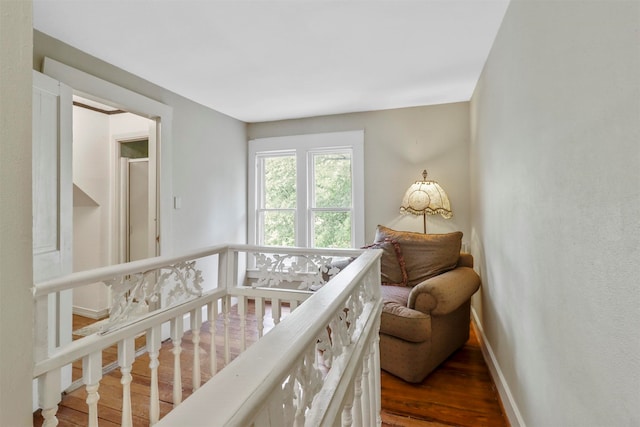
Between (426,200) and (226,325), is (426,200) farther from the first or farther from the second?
(226,325)

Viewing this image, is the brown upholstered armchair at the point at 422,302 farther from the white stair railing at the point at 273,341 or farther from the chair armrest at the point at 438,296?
the white stair railing at the point at 273,341

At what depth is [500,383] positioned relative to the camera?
6.48ft

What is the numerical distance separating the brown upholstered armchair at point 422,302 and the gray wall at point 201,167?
1.90 meters

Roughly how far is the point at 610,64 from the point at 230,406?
1114 mm

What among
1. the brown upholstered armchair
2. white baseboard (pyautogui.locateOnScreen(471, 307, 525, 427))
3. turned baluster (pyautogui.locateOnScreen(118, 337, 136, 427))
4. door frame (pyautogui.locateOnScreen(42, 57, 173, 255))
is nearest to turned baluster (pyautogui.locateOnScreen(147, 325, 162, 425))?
turned baluster (pyautogui.locateOnScreen(118, 337, 136, 427))

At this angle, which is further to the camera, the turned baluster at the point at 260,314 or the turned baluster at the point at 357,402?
the turned baluster at the point at 260,314

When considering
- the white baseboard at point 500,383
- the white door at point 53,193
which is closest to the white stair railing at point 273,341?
the white baseboard at point 500,383

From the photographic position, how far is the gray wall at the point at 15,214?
1.45ft

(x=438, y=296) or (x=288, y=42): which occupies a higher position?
(x=288, y=42)

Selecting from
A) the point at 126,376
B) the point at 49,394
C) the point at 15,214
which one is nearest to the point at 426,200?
the point at 126,376

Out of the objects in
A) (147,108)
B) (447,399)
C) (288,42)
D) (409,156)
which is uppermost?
(288,42)

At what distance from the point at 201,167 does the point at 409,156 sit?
228cm

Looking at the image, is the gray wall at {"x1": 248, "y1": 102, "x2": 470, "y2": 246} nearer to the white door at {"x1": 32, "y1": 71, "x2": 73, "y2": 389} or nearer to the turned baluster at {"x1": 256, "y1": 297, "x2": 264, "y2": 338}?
the turned baluster at {"x1": 256, "y1": 297, "x2": 264, "y2": 338}

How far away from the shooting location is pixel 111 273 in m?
1.23
